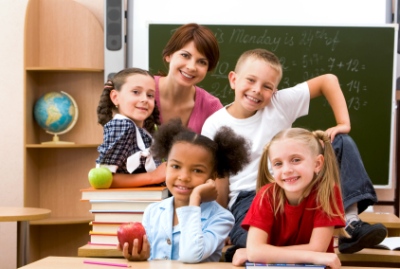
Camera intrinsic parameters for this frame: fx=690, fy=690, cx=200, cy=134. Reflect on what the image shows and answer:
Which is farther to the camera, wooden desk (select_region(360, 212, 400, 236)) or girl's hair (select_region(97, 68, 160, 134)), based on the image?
wooden desk (select_region(360, 212, 400, 236))

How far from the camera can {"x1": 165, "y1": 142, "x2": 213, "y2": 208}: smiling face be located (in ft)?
6.76

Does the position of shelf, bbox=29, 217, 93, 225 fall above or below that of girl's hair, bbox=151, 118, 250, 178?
below

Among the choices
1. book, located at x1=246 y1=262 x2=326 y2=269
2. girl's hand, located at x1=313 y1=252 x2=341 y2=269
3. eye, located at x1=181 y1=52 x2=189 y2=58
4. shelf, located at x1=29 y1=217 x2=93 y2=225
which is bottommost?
shelf, located at x1=29 y1=217 x2=93 y2=225

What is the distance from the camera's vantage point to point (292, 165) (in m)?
1.82

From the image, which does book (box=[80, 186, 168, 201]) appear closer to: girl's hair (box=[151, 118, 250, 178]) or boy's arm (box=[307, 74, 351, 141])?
girl's hair (box=[151, 118, 250, 178])

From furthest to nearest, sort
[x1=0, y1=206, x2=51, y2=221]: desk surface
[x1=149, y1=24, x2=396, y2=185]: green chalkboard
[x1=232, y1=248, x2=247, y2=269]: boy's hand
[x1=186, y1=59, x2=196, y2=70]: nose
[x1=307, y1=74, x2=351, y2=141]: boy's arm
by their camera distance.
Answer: [x1=149, y1=24, x2=396, y2=185]: green chalkboard → [x1=0, y1=206, x2=51, y2=221]: desk surface → [x1=186, y1=59, x2=196, y2=70]: nose → [x1=307, y1=74, x2=351, y2=141]: boy's arm → [x1=232, y1=248, x2=247, y2=269]: boy's hand

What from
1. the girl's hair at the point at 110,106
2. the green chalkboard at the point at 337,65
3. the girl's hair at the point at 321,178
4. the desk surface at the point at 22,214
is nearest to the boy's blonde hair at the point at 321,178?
the girl's hair at the point at 321,178

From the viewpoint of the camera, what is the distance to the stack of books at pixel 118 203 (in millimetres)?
2221

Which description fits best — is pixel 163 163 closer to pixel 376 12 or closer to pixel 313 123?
pixel 313 123

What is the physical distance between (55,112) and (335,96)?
2.64 metres

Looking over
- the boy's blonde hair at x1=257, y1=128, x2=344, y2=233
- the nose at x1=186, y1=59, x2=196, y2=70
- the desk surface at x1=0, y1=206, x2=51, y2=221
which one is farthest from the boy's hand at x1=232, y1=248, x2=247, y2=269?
the desk surface at x1=0, y1=206, x2=51, y2=221

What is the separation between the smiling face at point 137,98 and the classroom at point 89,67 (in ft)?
6.73

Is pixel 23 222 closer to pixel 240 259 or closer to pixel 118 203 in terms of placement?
pixel 118 203

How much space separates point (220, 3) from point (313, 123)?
1.05 meters
